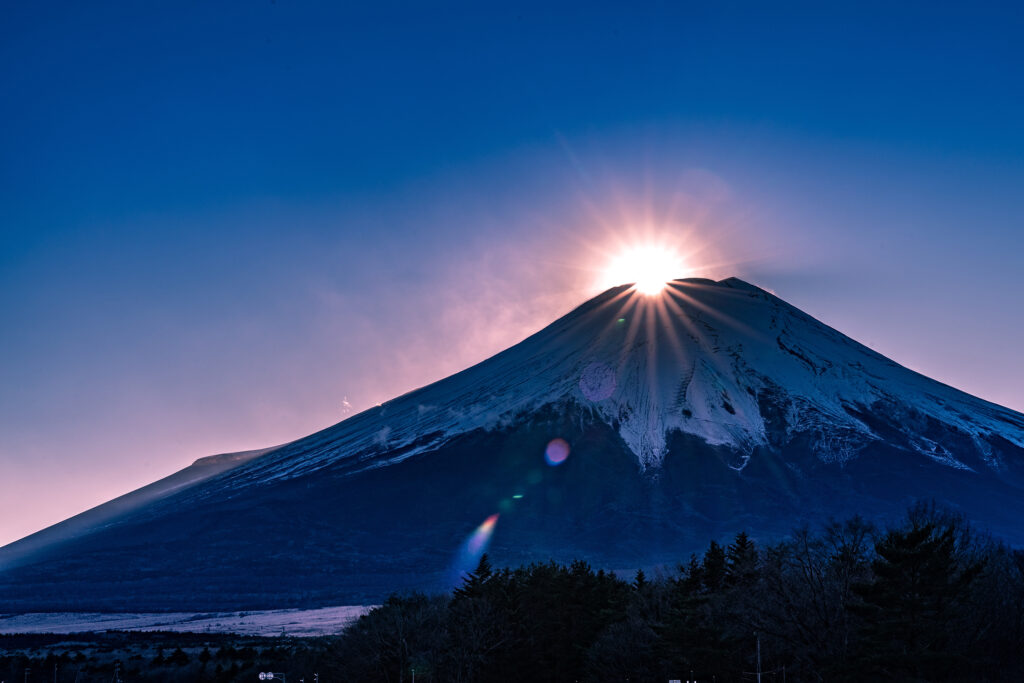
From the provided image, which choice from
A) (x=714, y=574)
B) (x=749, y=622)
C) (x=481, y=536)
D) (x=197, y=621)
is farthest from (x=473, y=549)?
(x=749, y=622)

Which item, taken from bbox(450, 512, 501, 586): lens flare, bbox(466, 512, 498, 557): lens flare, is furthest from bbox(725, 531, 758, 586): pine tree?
bbox(466, 512, 498, 557): lens flare

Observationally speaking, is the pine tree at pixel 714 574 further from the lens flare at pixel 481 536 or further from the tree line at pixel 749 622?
the lens flare at pixel 481 536

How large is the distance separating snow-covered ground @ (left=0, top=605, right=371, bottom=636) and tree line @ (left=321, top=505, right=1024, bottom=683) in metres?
55.1

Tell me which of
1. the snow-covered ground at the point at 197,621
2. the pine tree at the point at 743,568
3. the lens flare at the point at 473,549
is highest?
the lens flare at the point at 473,549

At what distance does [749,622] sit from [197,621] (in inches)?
4350

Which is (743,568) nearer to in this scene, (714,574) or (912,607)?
(714,574)

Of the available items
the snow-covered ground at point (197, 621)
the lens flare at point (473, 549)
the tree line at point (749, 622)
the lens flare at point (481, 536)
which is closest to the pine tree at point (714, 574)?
the tree line at point (749, 622)

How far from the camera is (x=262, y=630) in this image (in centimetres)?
12025

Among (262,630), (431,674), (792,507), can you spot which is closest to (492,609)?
(431,674)

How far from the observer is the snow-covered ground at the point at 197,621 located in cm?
12150

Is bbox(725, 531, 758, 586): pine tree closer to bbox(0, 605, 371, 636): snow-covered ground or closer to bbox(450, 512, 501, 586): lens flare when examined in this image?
bbox(0, 605, 371, 636): snow-covered ground

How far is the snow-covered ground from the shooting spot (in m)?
122

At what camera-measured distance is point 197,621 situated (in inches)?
5394

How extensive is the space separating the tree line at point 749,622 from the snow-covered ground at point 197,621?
55099 millimetres
